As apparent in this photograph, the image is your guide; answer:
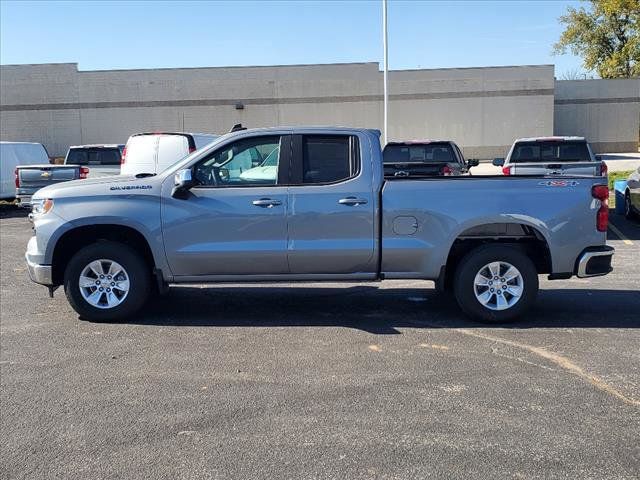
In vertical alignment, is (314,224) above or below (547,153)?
→ below

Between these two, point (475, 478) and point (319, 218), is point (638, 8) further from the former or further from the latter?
point (475, 478)

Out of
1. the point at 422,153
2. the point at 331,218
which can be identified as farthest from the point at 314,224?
the point at 422,153

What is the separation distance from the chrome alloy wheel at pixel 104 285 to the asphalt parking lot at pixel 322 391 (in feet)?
0.90

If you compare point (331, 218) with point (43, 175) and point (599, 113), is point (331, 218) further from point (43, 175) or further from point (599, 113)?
point (599, 113)

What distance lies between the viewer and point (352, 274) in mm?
6949

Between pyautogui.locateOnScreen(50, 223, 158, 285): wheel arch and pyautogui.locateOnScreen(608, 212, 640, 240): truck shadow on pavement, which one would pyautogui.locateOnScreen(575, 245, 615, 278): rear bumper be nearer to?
pyautogui.locateOnScreen(50, 223, 158, 285): wheel arch

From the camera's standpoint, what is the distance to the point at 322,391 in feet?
16.4

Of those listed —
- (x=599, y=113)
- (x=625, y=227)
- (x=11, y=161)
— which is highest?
(x=599, y=113)

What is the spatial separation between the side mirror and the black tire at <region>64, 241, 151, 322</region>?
813 mm

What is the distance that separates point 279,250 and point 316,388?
2.08 meters

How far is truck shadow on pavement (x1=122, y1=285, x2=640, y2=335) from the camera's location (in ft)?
22.8

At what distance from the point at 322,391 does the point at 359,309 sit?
2673 millimetres

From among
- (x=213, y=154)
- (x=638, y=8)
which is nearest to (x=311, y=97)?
(x=638, y=8)

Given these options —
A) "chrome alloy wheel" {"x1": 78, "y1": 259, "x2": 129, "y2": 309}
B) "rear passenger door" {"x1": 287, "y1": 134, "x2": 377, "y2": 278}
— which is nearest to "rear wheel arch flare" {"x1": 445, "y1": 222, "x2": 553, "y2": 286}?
"rear passenger door" {"x1": 287, "y1": 134, "x2": 377, "y2": 278}
